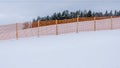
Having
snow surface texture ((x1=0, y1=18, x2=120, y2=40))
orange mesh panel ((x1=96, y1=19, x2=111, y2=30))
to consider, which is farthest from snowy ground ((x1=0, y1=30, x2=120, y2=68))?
orange mesh panel ((x1=96, y1=19, x2=111, y2=30))

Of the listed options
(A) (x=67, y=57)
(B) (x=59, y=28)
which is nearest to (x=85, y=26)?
(B) (x=59, y=28)

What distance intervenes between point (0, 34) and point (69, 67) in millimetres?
17307

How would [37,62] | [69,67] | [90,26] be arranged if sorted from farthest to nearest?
[90,26], [37,62], [69,67]

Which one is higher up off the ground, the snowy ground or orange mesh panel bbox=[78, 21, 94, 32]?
orange mesh panel bbox=[78, 21, 94, 32]

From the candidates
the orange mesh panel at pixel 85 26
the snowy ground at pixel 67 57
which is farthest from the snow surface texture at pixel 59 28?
the snowy ground at pixel 67 57

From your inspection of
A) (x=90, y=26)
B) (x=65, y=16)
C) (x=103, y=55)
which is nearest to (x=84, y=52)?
(x=103, y=55)

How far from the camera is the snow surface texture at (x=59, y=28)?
1156 inches

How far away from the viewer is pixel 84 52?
1588cm

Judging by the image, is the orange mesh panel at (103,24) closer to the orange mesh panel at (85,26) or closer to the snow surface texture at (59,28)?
the snow surface texture at (59,28)

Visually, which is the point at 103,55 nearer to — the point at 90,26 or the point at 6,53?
the point at 6,53

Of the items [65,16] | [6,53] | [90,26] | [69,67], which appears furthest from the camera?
[65,16]

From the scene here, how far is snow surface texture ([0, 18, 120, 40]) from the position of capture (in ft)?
96.3

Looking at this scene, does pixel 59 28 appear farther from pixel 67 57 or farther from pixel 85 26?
pixel 67 57

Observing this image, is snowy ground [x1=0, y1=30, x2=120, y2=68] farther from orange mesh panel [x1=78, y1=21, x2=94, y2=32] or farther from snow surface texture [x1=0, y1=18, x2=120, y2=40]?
orange mesh panel [x1=78, y1=21, x2=94, y2=32]
